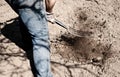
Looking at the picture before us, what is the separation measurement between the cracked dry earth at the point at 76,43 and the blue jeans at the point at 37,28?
0.21 metres

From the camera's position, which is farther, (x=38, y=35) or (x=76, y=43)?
(x=76, y=43)

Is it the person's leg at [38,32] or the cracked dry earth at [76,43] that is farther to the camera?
the cracked dry earth at [76,43]

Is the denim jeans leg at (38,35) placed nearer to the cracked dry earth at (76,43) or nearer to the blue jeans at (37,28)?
the blue jeans at (37,28)

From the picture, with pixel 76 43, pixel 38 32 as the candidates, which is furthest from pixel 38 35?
pixel 76 43

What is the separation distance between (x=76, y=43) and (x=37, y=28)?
687 mm

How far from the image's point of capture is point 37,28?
3271 mm

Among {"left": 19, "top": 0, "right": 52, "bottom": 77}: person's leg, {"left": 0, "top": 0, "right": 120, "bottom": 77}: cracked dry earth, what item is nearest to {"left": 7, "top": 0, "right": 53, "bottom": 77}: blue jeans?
{"left": 19, "top": 0, "right": 52, "bottom": 77}: person's leg

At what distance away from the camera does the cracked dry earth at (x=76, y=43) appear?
3.45 m

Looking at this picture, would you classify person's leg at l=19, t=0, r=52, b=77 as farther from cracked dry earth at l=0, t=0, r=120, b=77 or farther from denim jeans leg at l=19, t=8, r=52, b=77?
cracked dry earth at l=0, t=0, r=120, b=77

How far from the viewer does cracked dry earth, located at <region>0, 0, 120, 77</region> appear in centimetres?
345

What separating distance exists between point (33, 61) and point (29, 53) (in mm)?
160

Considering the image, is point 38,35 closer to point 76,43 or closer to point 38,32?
point 38,32

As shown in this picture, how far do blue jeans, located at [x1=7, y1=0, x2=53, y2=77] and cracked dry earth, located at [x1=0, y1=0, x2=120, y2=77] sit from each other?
0.21 m

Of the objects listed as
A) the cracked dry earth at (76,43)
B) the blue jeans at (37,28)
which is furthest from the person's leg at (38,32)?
the cracked dry earth at (76,43)
